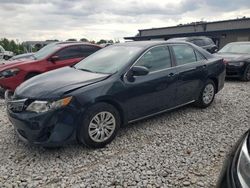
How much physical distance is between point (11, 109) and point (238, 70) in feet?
25.1

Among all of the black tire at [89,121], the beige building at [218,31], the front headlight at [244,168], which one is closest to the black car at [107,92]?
the black tire at [89,121]

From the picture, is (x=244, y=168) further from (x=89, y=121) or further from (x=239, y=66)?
(x=239, y=66)

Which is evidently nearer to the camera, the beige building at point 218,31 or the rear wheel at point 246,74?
the rear wheel at point 246,74

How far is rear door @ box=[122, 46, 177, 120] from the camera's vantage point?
13.9 feet

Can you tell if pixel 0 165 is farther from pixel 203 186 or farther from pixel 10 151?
pixel 203 186

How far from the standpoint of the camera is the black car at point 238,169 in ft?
5.64

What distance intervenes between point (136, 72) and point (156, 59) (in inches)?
28.6

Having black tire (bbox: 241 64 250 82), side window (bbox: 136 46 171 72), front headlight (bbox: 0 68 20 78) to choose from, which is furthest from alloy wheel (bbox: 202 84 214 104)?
front headlight (bbox: 0 68 20 78)

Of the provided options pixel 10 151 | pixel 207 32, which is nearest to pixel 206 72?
pixel 10 151

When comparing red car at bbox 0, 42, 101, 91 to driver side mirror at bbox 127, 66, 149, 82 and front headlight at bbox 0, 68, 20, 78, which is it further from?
driver side mirror at bbox 127, 66, 149, 82

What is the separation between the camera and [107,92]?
12.7 feet

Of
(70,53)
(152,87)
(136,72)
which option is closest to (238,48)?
(70,53)

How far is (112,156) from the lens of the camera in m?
3.71

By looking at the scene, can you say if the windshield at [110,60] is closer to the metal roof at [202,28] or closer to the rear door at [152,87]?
the rear door at [152,87]
